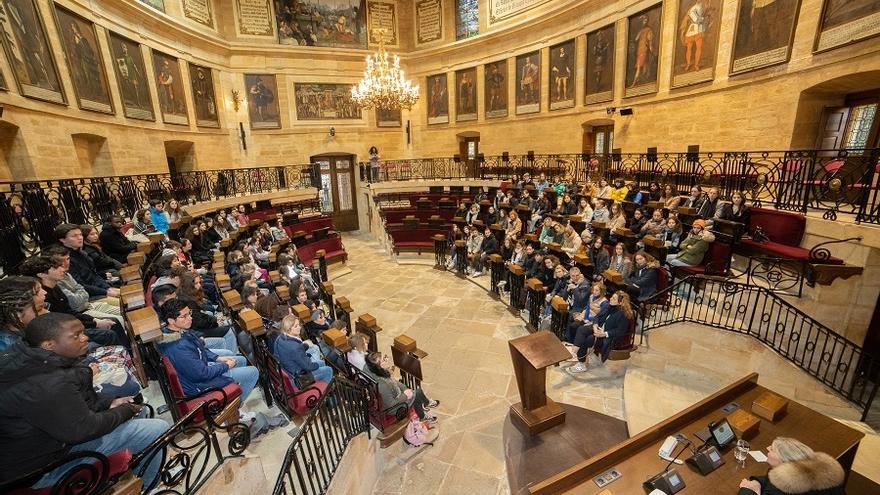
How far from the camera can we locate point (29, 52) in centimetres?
758

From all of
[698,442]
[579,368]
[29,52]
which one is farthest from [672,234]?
[29,52]

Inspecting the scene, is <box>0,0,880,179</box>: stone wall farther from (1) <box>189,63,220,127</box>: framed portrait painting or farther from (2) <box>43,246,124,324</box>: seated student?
(2) <box>43,246,124,324</box>: seated student

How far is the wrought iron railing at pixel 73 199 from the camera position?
180 inches

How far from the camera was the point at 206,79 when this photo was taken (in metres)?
14.2

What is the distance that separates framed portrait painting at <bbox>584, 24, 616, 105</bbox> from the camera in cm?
1198

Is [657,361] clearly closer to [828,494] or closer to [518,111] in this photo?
[828,494]

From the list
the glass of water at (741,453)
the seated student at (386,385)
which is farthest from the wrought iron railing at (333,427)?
the glass of water at (741,453)

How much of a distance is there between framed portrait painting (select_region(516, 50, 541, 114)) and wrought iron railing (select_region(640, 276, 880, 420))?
10.7m

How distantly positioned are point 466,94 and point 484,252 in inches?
397

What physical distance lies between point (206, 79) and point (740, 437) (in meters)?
18.1

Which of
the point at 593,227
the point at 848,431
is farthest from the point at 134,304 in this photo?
the point at 593,227

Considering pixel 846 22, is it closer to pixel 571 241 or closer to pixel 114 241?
pixel 571 241

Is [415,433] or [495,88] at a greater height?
[495,88]

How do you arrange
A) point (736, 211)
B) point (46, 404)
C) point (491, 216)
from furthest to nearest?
1. point (491, 216)
2. point (736, 211)
3. point (46, 404)
